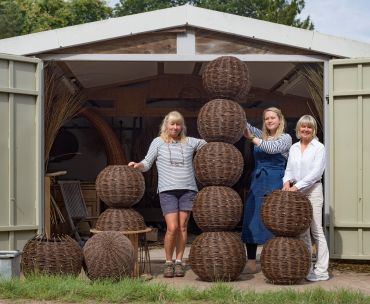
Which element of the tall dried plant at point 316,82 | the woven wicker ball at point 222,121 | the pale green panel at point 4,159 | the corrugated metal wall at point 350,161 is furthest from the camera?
the tall dried plant at point 316,82

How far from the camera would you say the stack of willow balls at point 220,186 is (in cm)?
666

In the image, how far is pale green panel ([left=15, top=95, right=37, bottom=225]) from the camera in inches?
308

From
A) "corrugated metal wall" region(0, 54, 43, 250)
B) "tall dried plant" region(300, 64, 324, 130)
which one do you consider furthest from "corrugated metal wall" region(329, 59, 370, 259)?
"corrugated metal wall" region(0, 54, 43, 250)

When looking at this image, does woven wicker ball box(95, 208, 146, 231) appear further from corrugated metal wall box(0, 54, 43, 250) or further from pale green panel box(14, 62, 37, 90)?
pale green panel box(14, 62, 37, 90)

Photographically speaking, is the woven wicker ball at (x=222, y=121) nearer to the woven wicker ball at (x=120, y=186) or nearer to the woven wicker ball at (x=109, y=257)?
the woven wicker ball at (x=120, y=186)

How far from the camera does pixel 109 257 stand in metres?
6.34

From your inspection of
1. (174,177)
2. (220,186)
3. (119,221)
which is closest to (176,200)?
(174,177)

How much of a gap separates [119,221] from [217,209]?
2.98ft

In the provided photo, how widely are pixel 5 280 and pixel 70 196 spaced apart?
15.3 ft

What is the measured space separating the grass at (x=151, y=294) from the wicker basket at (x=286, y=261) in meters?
0.63

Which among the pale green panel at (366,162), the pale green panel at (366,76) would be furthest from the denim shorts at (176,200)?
the pale green panel at (366,76)

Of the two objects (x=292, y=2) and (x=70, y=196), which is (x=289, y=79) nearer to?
(x=70, y=196)

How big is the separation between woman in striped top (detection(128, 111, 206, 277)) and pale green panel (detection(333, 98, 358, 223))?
1590mm

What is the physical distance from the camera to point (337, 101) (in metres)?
7.95
